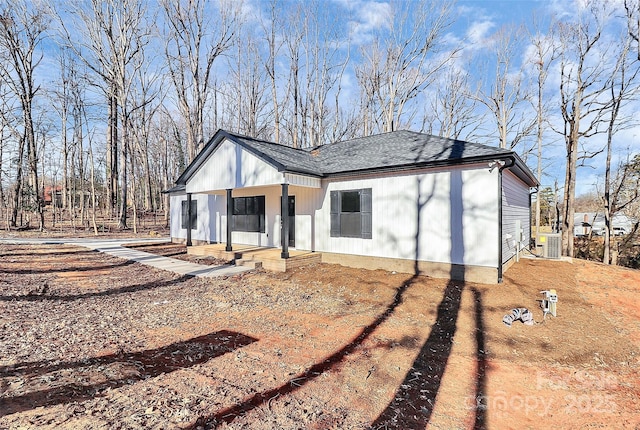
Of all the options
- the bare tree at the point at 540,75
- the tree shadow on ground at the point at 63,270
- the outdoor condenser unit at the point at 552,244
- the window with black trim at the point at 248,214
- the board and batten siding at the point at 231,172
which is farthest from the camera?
the bare tree at the point at 540,75

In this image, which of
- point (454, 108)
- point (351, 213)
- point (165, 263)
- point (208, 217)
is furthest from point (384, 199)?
point (454, 108)

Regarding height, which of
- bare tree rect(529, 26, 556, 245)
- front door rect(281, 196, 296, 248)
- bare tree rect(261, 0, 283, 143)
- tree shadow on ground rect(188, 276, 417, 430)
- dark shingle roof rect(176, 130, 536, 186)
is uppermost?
bare tree rect(261, 0, 283, 143)

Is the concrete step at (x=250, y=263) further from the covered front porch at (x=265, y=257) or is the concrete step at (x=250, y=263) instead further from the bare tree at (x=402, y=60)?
the bare tree at (x=402, y=60)

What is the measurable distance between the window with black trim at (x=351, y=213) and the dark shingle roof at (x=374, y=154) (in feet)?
2.40

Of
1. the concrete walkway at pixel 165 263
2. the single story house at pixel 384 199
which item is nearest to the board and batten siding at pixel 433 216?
the single story house at pixel 384 199

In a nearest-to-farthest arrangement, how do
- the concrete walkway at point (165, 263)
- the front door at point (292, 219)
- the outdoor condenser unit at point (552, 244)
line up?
the concrete walkway at point (165, 263) < the outdoor condenser unit at point (552, 244) < the front door at point (292, 219)

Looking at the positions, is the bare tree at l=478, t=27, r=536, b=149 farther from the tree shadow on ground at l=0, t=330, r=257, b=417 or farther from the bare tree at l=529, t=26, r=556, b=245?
the tree shadow on ground at l=0, t=330, r=257, b=417

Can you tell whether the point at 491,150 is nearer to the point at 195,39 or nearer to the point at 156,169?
the point at 195,39

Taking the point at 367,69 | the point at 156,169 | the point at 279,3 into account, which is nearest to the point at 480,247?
the point at 367,69

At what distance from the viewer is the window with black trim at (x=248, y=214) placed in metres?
11.9

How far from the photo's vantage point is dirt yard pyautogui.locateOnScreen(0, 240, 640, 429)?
8.93 ft

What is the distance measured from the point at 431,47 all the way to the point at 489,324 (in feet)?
63.3

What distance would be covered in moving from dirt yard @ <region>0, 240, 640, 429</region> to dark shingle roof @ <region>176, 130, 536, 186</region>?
3117mm

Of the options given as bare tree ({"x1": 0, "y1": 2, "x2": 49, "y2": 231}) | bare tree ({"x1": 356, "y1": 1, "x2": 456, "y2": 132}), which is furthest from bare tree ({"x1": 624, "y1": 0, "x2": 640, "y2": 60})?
bare tree ({"x1": 0, "y1": 2, "x2": 49, "y2": 231})
